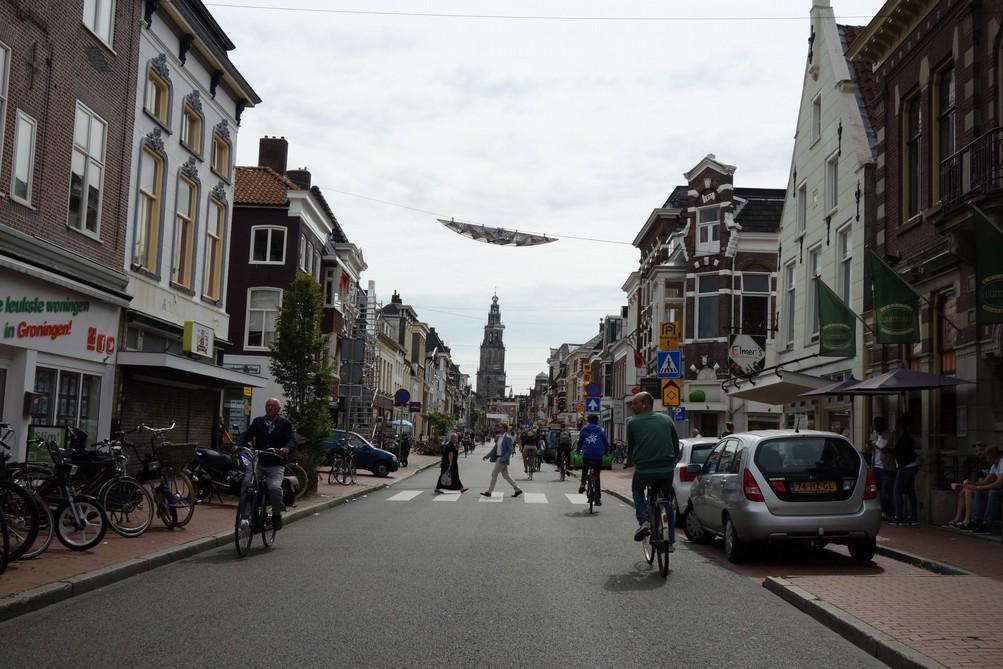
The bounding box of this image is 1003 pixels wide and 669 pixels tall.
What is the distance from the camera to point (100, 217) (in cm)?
1875

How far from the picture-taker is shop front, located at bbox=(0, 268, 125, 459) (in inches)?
605

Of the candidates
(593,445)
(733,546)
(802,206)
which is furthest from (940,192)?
(802,206)

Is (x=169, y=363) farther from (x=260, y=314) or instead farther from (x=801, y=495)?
(x=260, y=314)

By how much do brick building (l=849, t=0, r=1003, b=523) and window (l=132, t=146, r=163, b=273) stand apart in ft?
48.9

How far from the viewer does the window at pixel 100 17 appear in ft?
58.5

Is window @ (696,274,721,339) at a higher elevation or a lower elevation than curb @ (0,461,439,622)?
higher

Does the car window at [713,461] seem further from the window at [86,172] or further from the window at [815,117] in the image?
the window at [815,117]

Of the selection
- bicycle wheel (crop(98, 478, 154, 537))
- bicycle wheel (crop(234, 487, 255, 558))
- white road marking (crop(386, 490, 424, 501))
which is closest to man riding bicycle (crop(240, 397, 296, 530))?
bicycle wheel (crop(234, 487, 255, 558))

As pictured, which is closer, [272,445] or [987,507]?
[272,445]

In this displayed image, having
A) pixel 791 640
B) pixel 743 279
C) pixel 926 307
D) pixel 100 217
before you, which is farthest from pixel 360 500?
pixel 743 279

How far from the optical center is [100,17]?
60.3ft

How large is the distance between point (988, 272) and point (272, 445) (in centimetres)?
922

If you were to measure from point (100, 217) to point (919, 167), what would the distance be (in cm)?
1521

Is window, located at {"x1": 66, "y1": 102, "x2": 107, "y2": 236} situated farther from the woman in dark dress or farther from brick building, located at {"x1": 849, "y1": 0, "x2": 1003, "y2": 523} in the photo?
brick building, located at {"x1": 849, "y1": 0, "x2": 1003, "y2": 523}
